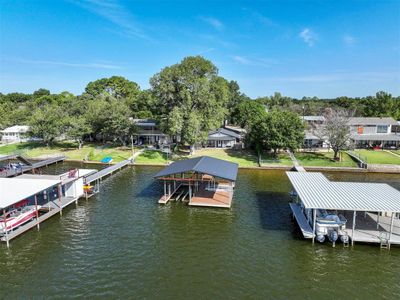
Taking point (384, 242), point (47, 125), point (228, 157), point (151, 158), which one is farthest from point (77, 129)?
point (384, 242)

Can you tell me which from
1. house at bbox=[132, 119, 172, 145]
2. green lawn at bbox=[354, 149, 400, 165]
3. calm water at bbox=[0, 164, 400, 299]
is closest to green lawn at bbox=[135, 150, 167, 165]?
house at bbox=[132, 119, 172, 145]

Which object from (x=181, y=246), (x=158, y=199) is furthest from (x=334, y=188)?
(x=158, y=199)

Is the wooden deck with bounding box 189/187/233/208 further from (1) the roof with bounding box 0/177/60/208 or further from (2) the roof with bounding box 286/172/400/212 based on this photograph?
(1) the roof with bounding box 0/177/60/208

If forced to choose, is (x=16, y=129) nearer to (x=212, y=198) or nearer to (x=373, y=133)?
(x=212, y=198)

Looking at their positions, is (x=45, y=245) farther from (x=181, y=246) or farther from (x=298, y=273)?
(x=298, y=273)

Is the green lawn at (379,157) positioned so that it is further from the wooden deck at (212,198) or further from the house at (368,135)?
the wooden deck at (212,198)

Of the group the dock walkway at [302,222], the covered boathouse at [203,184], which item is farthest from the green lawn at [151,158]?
the dock walkway at [302,222]
